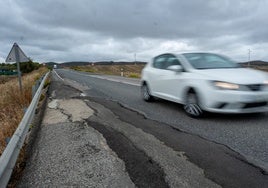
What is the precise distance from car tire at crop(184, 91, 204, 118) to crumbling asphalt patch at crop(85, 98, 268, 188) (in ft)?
3.14

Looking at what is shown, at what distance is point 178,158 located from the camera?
4.09 meters

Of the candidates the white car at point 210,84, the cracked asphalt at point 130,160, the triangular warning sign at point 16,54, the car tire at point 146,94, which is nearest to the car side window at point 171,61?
the white car at point 210,84

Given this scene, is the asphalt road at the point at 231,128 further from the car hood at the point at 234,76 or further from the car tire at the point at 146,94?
the car tire at the point at 146,94

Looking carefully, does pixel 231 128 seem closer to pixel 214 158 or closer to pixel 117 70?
pixel 214 158

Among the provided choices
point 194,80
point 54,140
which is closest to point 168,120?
point 194,80

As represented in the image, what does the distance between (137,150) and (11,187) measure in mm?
1833

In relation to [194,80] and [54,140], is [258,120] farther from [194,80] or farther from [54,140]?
[54,140]

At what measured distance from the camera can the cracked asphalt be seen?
3400 millimetres

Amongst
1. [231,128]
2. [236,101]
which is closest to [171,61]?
[236,101]

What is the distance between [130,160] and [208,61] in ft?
14.1

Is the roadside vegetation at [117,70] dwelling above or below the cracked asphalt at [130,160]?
below

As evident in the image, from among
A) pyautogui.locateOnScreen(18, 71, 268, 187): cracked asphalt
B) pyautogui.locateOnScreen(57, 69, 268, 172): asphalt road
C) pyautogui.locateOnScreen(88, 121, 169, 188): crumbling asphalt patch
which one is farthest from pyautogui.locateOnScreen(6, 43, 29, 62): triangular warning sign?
pyautogui.locateOnScreen(88, 121, 169, 188): crumbling asphalt patch

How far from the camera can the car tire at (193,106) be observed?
21.8ft

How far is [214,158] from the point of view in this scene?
4.05 metres
